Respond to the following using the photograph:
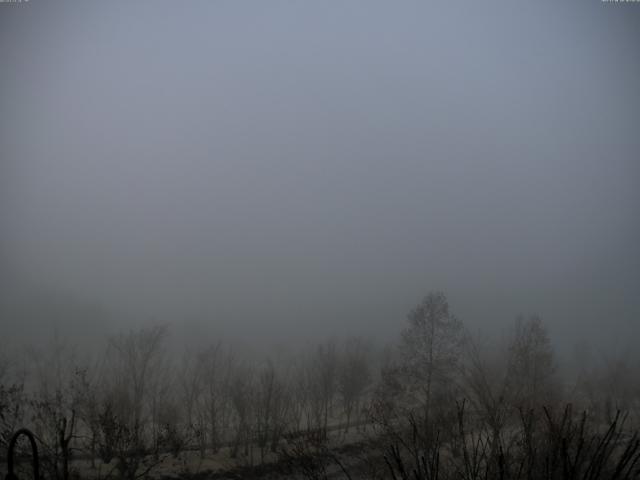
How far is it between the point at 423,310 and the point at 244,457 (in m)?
19.9

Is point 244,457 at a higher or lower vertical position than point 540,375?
lower

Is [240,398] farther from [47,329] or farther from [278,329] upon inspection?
[278,329]

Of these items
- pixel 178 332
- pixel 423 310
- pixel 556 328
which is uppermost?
pixel 423 310

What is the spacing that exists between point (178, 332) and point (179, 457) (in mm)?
72245

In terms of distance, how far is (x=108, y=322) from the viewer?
314ft

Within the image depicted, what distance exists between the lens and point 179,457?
92.2 feet

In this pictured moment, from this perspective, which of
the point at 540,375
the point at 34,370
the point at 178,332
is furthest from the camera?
the point at 178,332

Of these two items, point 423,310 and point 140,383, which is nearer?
point 423,310

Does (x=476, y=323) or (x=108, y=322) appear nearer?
(x=108, y=322)

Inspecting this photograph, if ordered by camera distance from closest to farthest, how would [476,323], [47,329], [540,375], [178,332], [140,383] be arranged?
[540,375] → [140,383] → [47,329] → [178,332] → [476,323]

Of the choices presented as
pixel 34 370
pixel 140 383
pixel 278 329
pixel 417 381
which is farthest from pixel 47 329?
pixel 417 381

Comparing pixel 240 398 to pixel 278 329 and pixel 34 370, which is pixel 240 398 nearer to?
pixel 34 370

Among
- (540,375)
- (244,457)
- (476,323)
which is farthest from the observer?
(476,323)

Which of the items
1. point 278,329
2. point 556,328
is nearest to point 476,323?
point 556,328
